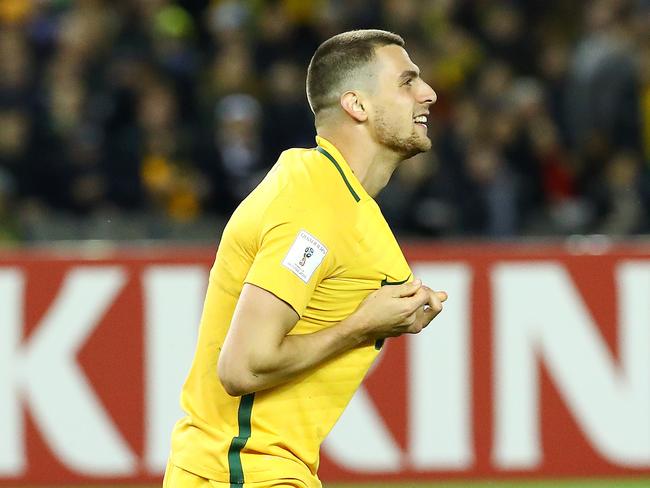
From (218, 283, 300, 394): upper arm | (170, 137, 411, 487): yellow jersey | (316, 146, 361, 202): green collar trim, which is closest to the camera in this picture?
(218, 283, 300, 394): upper arm

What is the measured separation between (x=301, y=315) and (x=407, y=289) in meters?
0.31

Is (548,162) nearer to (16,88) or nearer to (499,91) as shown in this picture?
(499,91)

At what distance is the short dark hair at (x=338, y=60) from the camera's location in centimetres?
404

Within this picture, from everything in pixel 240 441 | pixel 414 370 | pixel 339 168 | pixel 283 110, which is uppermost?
pixel 283 110

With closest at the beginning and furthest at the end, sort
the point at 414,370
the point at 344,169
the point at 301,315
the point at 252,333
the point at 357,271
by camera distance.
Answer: the point at 252,333
the point at 301,315
the point at 357,271
the point at 344,169
the point at 414,370

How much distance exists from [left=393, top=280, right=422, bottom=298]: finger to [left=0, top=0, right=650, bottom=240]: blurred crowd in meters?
5.99

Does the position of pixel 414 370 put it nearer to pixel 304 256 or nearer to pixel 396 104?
pixel 396 104

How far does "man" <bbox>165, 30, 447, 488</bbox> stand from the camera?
3732 mm

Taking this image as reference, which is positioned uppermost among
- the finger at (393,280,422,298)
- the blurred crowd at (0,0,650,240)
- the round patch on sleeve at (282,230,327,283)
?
the blurred crowd at (0,0,650,240)

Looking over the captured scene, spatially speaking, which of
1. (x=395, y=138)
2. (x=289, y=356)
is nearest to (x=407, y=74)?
(x=395, y=138)

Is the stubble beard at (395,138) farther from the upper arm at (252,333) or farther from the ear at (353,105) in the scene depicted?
the upper arm at (252,333)

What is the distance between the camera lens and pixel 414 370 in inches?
335

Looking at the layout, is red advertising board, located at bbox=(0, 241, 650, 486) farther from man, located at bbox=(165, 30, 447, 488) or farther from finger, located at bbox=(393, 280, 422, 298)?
finger, located at bbox=(393, 280, 422, 298)

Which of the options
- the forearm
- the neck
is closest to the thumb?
the forearm
